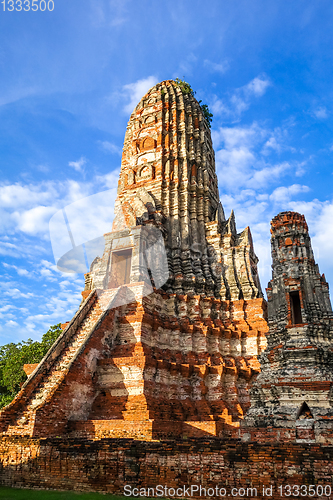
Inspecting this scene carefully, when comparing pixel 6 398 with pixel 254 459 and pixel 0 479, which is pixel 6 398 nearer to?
pixel 0 479

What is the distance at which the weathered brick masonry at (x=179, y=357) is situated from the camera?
9.13m

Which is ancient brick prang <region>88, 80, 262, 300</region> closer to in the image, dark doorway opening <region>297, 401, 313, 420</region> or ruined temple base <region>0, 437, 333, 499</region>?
ruined temple base <region>0, 437, 333, 499</region>

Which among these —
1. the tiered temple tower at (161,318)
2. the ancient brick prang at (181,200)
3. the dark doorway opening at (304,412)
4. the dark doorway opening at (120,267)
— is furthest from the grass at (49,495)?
the dark doorway opening at (120,267)

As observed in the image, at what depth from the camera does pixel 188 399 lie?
15781mm

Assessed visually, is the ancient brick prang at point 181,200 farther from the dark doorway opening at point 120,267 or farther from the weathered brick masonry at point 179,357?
the dark doorway opening at point 120,267

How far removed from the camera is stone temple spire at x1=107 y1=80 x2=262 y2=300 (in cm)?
Result: 2077

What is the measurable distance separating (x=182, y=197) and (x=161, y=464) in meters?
16.7

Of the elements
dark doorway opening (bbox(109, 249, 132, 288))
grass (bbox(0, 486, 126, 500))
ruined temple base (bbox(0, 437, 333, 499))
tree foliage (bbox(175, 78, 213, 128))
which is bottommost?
grass (bbox(0, 486, 126, 500))

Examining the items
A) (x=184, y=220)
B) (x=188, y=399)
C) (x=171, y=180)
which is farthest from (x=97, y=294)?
(x=171, y=180)

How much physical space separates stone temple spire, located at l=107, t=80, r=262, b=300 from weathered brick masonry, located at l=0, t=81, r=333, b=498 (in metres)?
0.09

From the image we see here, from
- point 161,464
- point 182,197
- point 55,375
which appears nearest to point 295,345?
point 161,464

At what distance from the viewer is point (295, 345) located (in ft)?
33.4

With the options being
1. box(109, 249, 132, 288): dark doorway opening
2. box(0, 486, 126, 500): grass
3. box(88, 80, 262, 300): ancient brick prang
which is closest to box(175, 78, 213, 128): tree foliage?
box(88, 80, 262, 300): ancient brick prang

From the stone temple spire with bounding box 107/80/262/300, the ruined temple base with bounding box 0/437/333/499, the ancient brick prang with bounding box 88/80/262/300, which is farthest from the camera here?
the stone temple spire with bounding box 107/80/262/300
